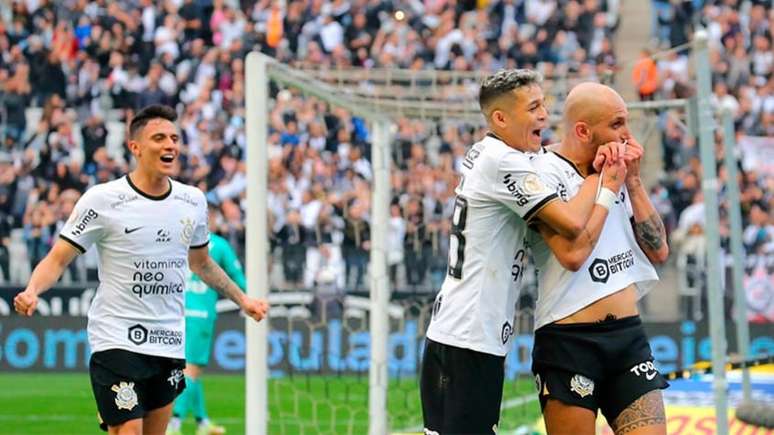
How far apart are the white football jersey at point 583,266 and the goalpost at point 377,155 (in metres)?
2.30

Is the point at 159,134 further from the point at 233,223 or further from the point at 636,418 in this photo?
the point at 233,223

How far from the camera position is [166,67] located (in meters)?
24.7

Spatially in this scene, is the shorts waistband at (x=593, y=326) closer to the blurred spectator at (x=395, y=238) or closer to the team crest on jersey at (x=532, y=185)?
the team crest on jersey at (x=532, y=185)

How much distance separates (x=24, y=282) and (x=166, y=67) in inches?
226

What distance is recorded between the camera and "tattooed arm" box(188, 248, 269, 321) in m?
7.78

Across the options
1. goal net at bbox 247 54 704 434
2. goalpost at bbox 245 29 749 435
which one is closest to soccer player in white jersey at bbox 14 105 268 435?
goalpost at bbox 245 29 749 435

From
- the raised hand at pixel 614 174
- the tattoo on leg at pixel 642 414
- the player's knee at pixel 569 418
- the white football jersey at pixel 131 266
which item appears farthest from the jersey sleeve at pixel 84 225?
the tattoo on leg at pixel 642 414

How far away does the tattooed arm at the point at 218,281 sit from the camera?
7777 millimetres

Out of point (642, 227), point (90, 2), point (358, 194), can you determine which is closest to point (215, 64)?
point (90, 2)

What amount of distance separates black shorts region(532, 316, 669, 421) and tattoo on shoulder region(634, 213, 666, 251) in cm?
33

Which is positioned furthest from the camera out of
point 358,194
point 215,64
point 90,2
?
point 90,2

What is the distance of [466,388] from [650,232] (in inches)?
40.4

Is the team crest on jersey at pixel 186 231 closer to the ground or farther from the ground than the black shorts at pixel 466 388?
farther from the ground

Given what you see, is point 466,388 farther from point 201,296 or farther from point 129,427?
point 201,296
